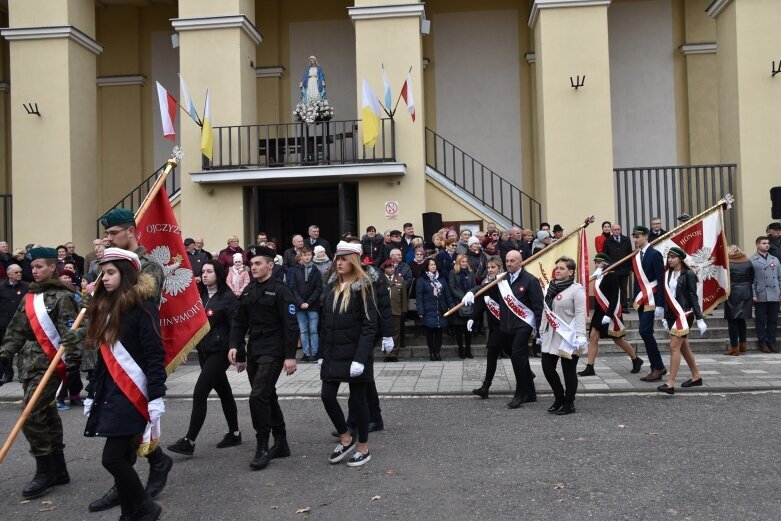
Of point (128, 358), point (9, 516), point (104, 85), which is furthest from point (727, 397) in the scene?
point (104, 85)

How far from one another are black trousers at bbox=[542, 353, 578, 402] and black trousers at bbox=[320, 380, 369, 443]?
2.72 meters

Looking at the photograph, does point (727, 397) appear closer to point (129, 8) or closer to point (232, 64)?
point (232, 64)

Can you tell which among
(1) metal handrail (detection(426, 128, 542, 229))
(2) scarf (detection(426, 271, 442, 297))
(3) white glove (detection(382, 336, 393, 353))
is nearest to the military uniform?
(3) white glove (detection(382, 336, 393, 353))

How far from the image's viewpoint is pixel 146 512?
4996mm

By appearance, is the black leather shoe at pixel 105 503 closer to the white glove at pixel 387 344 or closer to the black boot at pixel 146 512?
the black boot at pixel 146 512

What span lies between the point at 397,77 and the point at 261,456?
41.3 ft

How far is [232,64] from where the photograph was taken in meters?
17.8

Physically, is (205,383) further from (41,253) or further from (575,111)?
(575,111)

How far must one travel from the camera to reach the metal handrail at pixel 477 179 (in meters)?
20.0

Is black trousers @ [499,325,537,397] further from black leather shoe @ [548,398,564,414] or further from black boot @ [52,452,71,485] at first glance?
black boot @ [52,452,71,485]

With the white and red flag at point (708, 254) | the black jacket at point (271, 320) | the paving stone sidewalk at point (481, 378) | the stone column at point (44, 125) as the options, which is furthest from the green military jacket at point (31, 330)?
the stone column at point (44, 125)

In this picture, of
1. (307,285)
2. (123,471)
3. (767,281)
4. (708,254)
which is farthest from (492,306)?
(767,281)

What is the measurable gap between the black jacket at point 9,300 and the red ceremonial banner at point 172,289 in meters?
6.50

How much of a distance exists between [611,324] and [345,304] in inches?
215
